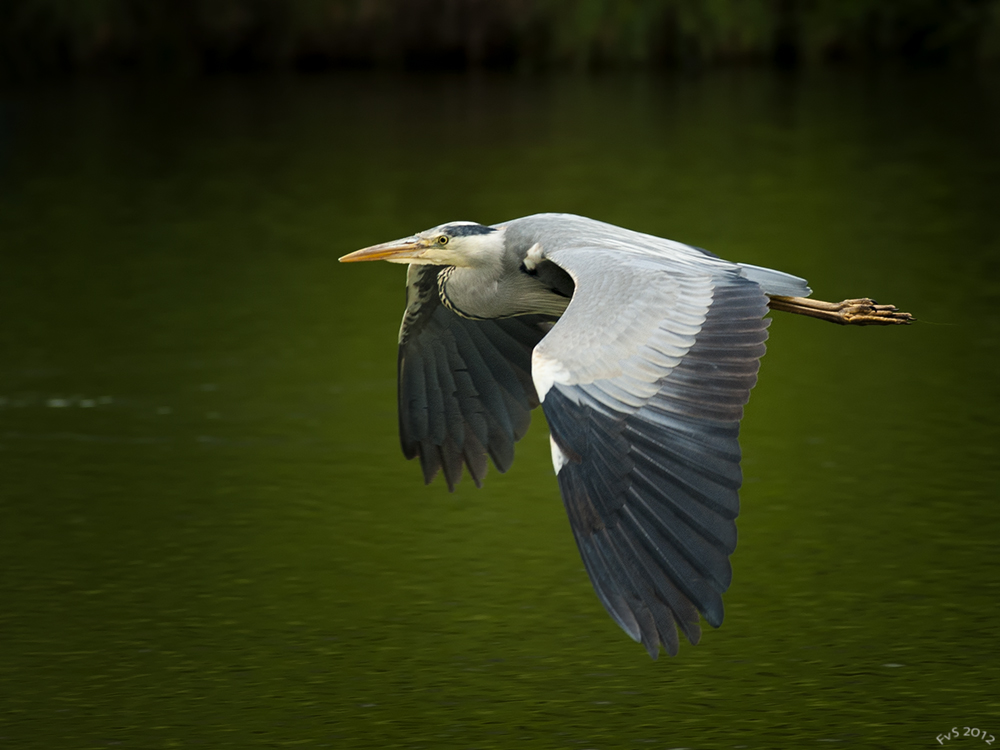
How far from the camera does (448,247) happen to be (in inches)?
237

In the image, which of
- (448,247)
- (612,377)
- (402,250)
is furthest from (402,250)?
(612,377)

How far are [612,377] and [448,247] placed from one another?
137cm

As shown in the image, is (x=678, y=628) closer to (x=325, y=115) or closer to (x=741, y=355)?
(x=741, y=355)

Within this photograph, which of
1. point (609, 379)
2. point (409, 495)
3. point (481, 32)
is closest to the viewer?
point (609, 379)

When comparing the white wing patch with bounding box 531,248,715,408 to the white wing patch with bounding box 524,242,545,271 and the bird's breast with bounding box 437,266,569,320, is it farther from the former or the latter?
the bird's breast with bounding box 437,266,569,320

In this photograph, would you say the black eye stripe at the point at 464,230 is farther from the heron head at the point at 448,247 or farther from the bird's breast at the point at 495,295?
the bird's breast at the point at 495,295

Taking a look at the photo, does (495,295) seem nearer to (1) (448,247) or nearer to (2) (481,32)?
(1) (448,247)

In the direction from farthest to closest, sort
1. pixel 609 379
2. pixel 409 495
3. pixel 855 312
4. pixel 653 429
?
1. pixel 409 495
2. pixel 855 312
3. pixel 609 379
4. pixel 653 429


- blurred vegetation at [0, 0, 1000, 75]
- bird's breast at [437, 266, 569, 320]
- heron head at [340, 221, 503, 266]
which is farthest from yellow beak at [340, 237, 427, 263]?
blurred vegetation at [0, 0, 1000, 75]

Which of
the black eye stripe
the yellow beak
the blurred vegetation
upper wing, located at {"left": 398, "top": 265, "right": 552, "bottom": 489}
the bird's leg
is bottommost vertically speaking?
the blurred vegetation

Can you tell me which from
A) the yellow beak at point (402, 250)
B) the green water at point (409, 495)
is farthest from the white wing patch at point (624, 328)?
the green water at point (409, 495)

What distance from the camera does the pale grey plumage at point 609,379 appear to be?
4.44 metres

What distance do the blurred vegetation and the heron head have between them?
1794 centimetres

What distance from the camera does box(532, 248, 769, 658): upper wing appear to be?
440cm
